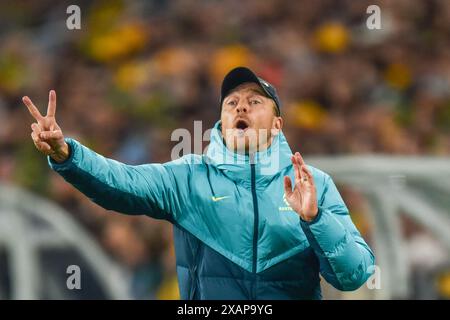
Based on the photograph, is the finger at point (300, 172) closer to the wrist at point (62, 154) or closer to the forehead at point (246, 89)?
the forehead at point (246, 89)

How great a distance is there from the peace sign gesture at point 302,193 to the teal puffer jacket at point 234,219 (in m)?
0.07

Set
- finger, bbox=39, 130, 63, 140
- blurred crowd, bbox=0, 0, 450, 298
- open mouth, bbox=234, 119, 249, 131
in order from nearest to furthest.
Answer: finger, bbox=39, 130, 63, 140
open mouth, bbox=234, 119, 249, 131
blurred crowd, bbox=0, 0, 450, 298

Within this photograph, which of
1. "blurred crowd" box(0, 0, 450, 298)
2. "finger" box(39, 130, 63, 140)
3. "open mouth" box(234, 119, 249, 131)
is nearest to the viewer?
"finger" box(39, 130, 63, 140)

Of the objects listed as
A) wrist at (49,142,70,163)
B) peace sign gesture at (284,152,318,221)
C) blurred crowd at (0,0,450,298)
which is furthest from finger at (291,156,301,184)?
blurred crowd at (0,0,450,298)

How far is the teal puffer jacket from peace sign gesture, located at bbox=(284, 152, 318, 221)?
0.07 metres

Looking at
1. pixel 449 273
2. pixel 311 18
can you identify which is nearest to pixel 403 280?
pixel 449 273

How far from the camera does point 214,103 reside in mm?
6875

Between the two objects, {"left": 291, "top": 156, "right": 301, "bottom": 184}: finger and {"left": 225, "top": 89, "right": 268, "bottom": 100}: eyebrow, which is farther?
{"left": 225, "top": 89, "right": 268, "bottom": 100}: eyebrow

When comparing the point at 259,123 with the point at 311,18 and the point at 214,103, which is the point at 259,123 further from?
the point at 311,18

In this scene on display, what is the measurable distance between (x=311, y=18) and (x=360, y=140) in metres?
1.18

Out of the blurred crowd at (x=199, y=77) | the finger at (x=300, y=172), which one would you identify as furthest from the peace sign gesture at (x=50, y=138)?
the blurred crowd at (x=199, y=77)

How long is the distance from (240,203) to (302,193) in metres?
0.19

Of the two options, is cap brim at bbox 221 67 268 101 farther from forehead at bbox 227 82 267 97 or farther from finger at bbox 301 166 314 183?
finger at bbox 301 166 314 183

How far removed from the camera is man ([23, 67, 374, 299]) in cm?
256
